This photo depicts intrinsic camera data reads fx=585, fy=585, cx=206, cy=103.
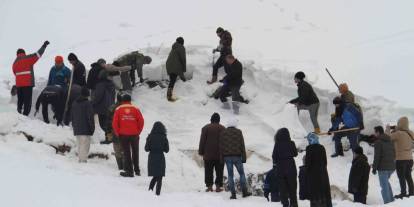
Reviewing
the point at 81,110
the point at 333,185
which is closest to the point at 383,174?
the point at 333,185

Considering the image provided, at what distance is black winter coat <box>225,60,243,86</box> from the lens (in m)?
16.0

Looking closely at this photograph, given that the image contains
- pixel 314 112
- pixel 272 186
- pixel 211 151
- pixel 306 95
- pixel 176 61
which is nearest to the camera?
pixel 272 186

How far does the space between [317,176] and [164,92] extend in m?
7.80

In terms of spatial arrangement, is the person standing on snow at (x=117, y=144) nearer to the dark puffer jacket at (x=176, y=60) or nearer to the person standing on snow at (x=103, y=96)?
the person standing on snow at (x=103, y=96)

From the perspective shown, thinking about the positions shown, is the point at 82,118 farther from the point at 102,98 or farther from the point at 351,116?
the point at 351,116

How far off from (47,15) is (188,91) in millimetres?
15708

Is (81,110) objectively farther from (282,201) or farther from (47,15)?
(47,15)

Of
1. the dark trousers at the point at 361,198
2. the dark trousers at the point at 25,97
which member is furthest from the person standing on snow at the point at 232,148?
the dark trousers at the point at 25,97

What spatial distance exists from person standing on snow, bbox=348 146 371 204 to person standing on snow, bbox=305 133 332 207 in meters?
1.64

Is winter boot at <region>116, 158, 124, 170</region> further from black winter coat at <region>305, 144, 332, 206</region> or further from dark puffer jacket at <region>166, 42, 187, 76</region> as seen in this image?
black winter coat at <region>305, 144, 332, 206</region>

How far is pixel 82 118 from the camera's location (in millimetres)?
13000

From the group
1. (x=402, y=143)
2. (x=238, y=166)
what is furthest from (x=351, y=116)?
(x=238, y=166)

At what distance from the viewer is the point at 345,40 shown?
25359 millimetres

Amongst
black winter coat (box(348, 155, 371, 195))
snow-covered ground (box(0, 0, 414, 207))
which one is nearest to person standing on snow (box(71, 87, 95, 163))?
snow-covered ground (box(0, 0, 414, 207))
